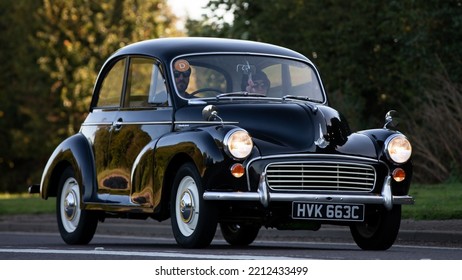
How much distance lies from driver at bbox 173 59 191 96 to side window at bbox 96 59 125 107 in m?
1.13

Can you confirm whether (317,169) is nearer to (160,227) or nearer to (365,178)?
(365,178)

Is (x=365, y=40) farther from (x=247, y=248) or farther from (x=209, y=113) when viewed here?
(x=209, y=113)

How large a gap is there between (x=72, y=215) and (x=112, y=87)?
148 centimetres

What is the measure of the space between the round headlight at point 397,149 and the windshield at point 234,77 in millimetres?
1454

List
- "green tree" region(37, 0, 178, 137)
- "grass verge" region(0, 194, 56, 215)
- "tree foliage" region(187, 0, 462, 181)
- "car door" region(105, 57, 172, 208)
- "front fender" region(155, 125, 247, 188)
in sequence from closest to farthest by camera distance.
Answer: "front fender" region(155, 125, 247, 188) → "car door" region(105, 57, 172, 208) → "grass verge" region(0, 194, 56, 215) → "tree foliage" region(187, 0, 462, 181) → "green tree" region(37, 0, 178, 137)

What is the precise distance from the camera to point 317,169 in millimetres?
11438

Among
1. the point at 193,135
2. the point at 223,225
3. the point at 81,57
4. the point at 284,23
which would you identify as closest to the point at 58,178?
the point at 223,225

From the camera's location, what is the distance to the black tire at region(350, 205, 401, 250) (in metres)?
12.0

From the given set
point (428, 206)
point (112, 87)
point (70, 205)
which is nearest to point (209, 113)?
point (112, 87)

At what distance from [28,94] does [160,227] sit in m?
36.4

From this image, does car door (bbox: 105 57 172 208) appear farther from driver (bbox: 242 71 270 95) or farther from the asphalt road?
driver (bbox: 242 71 270 95)

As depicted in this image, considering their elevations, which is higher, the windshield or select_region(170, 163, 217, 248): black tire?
the windshield

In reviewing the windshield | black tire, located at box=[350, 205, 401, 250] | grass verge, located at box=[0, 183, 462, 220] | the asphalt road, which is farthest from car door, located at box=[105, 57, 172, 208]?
grass verge, located at box=[0, 183, 462, 220]

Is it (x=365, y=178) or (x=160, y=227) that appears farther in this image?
(x=160, y=227)
